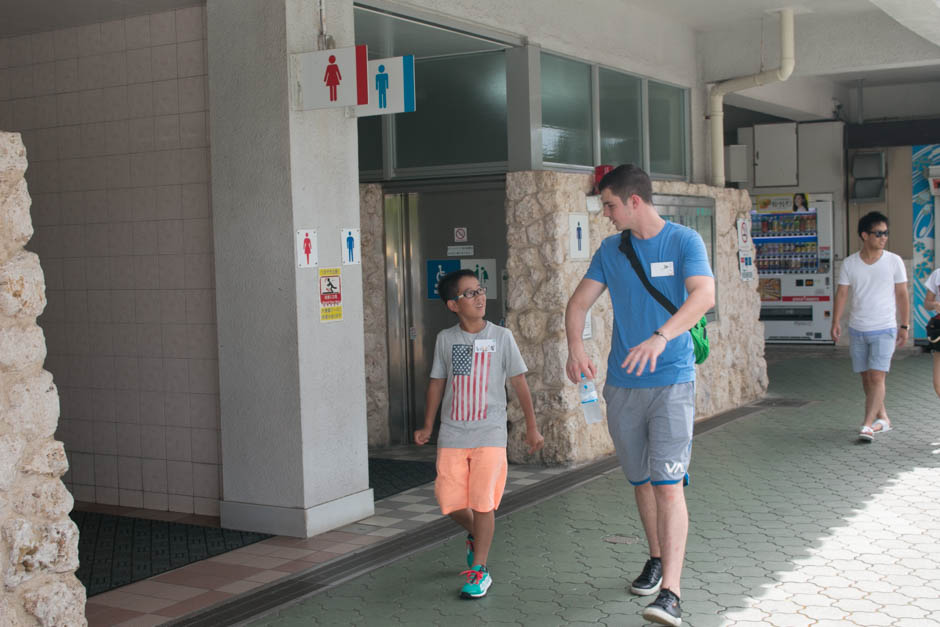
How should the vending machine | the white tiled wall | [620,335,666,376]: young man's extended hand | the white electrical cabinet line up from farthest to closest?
the vending machine
the white electrical cabinet
the white tiled wall
[620,335,666,376]: young man's extended hand

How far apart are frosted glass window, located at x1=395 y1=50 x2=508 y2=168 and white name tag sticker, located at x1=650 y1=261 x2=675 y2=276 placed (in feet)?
12.5

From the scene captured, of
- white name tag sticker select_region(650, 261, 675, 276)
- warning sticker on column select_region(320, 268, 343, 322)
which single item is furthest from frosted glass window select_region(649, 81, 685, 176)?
white name tag sticker select_region(650, 261, 675, 276)

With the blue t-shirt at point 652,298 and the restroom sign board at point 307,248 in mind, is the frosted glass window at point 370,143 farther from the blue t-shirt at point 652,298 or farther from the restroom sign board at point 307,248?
the blue t-shirt at point 652,298

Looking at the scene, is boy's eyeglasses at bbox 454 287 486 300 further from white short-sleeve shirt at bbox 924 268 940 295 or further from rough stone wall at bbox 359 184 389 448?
white short-sleeve shirt at bbox 924 268 940 295

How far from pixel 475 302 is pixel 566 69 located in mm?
4034

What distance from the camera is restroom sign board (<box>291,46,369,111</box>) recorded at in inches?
229

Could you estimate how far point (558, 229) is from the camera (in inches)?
314

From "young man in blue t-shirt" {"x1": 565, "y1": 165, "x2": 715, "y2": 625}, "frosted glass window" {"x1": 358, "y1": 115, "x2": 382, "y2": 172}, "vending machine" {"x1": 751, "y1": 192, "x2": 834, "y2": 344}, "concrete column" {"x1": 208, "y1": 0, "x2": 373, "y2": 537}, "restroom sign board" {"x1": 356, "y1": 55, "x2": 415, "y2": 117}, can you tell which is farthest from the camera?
"vending machine" {"x1": 751, "y1": 192, "x2": 834, "y2": 344}

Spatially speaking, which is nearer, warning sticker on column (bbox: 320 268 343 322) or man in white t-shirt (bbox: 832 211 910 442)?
warning sticker on column (bbox: 320 268 343 322)

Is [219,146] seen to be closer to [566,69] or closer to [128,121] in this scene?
[128,121]

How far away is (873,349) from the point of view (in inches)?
334

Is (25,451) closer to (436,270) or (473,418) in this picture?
(473,418)

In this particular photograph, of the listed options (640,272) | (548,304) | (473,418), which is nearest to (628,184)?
(640,272)

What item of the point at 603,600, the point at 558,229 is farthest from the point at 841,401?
the point at 603,600
